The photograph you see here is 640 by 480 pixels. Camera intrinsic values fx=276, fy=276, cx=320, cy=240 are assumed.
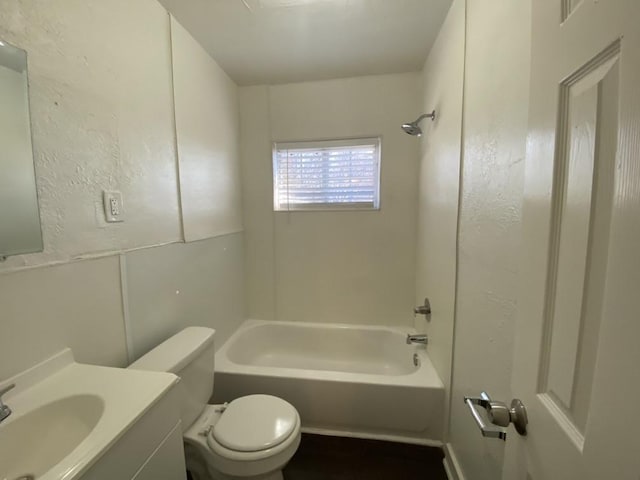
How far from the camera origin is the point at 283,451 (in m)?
1.14

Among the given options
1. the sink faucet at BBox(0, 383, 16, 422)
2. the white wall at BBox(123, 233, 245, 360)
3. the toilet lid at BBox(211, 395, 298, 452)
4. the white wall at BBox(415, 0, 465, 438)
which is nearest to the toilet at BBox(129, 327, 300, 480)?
the toilet lid at BBox(211, 395, 298, 452)

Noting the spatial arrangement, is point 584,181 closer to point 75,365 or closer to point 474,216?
point 474,216

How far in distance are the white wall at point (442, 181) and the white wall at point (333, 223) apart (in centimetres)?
22

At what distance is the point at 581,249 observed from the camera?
1.45 feet

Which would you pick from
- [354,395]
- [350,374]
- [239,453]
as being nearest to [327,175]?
[350,374]

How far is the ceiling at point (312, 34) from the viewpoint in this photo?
4.58 ft

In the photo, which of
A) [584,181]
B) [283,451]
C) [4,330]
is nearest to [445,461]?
[283,451]

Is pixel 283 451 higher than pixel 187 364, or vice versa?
pixel 187 364

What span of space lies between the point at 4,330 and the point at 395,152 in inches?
87.3

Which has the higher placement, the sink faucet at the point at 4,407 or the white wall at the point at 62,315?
the white wall at the point at 62,315

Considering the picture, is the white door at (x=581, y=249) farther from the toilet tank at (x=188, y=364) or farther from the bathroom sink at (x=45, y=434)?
the toilet tank at (x=188, y=364)

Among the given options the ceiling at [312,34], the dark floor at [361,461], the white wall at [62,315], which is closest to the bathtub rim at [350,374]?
the dark floor at [361,461]

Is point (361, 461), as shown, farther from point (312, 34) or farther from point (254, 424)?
point (312, 34)

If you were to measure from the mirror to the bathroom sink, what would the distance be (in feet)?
1.43
